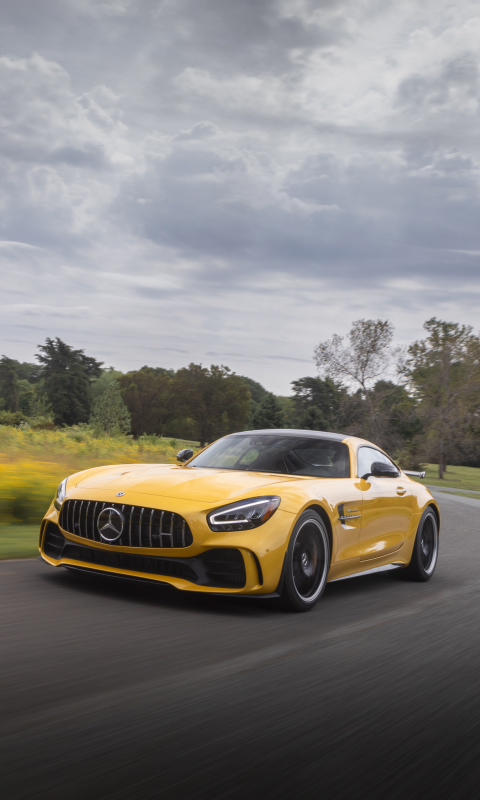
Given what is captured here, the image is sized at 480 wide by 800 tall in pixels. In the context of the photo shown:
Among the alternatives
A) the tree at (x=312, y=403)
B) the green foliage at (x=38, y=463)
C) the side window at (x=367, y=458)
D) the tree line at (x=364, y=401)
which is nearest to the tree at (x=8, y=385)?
the tree line at (x=364, y=401)

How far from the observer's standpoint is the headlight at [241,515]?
4713 mm

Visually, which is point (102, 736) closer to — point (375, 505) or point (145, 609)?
point (145, 609)

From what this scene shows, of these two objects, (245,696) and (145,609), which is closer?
(245,696)

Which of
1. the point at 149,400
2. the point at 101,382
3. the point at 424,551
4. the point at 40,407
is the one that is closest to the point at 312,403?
the point at 149,400

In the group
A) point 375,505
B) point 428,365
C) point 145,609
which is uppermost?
point 428,365

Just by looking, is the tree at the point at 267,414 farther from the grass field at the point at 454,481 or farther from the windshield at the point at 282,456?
the windshield at the point at 282,456

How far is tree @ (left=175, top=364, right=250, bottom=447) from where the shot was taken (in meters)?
87.9

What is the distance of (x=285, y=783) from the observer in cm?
244

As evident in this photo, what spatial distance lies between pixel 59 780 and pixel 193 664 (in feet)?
4.54

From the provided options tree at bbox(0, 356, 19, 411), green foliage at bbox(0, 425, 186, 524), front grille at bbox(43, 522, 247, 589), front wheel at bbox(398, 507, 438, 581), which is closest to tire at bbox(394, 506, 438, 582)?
front wheel at bbox(398, 507, 438, 581)

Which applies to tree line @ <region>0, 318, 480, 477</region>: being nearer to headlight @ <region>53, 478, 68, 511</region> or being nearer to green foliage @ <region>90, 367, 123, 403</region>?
green foliage @ <region>90, 367, 123, 403</region>

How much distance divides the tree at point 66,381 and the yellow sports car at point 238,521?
82.2 metres

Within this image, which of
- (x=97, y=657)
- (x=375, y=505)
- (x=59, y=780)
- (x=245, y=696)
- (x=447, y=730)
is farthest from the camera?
(x=375, y=505)

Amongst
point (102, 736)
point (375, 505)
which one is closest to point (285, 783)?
point (102, 736)
